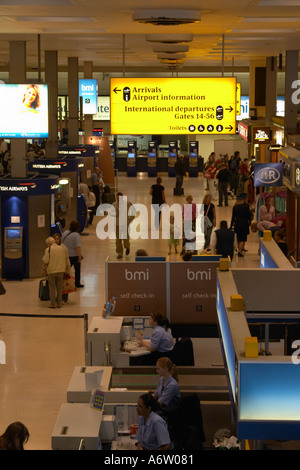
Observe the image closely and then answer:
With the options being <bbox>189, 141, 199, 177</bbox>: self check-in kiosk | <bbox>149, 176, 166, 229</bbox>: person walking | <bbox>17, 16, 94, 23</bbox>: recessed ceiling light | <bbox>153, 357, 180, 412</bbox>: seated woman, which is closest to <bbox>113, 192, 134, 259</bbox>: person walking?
<bbox>149, 176, 166, 229</bbox>: person walking

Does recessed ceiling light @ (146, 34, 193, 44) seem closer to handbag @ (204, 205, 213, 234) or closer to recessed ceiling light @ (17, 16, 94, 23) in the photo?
recessed ceiling light @ (17, 16, 94, 23)

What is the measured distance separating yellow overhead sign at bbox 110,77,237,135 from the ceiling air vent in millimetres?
2427

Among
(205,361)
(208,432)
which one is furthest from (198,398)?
(205,361)

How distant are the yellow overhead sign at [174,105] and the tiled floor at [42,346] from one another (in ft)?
10.8

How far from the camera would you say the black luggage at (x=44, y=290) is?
1488cm

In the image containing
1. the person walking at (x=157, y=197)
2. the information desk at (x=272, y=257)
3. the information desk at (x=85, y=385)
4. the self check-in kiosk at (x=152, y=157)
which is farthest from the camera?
the self check-in kiosk at (x=152, y=157)

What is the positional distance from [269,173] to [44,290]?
6.10 m

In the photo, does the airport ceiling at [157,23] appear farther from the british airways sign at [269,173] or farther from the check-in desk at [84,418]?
the check-in desk at [84,418]

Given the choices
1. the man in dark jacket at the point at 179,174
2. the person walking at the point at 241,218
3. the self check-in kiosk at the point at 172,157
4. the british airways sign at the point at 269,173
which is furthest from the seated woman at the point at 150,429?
the self check-in kiosk at the point at 172,157

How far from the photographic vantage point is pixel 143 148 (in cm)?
4719

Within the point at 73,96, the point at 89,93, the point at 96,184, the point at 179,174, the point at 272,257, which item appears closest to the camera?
the point at 272,257

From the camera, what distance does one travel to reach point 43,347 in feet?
40.4

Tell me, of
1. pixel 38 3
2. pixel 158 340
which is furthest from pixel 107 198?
pixel 38 3

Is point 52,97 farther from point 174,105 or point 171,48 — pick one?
point 174,105
